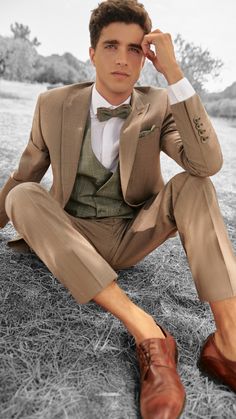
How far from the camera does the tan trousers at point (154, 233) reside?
1671 millimetres

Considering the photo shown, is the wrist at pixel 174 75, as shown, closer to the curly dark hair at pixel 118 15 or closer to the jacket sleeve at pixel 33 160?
the curly dark hair at pixel 118 15

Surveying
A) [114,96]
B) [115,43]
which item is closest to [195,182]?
[114,96]

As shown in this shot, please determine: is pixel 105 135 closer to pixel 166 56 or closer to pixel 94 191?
pixel 94 191

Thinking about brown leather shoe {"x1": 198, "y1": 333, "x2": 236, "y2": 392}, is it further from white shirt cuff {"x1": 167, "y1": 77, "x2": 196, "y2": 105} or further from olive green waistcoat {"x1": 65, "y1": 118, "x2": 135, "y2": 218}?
white shirt cuff {"x1": 167, "y1": 77, "x2": 196, "y2": 105}

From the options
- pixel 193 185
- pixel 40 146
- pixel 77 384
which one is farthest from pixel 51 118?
pixel 77 384

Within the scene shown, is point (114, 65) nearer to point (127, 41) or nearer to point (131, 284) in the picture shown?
point (127, 41)

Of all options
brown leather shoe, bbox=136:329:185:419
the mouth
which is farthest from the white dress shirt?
brown leather shoe, bbox=136:329:185:419

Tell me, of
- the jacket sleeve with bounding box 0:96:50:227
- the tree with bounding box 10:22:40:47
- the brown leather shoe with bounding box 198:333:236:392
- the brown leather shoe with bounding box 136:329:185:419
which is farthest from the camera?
the tree with bounding box 10:22:40:47

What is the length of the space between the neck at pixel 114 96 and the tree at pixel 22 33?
16.6ft

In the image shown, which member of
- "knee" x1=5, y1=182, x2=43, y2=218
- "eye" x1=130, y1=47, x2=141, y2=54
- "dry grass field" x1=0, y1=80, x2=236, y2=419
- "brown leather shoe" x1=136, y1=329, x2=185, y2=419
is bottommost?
"dry grass field" x1=0, y1=80, x2=236, y2=419

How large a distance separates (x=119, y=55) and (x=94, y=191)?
0.59 m

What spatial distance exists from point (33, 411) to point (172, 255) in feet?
4.70

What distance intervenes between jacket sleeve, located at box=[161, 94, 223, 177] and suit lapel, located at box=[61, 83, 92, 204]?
42 centimetres

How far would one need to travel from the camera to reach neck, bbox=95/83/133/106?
2018mm
